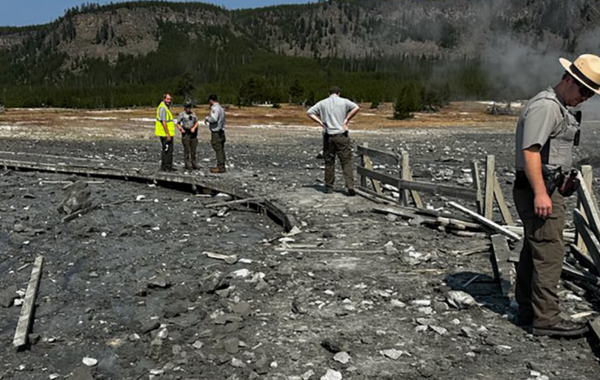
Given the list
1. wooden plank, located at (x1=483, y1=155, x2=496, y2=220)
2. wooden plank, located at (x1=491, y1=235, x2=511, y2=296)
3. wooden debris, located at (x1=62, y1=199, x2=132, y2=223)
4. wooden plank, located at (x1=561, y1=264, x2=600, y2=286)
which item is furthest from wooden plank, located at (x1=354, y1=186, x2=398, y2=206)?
wooden debris, located at (x1=62, y1=199, x2=132, y2=223)

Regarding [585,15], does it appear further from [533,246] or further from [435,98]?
[435,98]

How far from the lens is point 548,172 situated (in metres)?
4.92

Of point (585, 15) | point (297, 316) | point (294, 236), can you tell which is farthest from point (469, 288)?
point (585, 15)

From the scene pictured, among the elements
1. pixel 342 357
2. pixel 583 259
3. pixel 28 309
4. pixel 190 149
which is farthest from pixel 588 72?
pixel 190 149

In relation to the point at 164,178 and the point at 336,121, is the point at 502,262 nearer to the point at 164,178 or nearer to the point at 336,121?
the point at 336,121

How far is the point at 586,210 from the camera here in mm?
6418

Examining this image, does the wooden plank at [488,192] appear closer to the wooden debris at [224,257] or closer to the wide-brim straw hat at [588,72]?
the wooden debris at [224,257]

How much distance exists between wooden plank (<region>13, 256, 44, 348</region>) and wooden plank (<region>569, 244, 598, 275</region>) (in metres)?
6.20

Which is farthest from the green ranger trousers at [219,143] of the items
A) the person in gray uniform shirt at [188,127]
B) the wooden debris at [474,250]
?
the wooden debris at [474,250]

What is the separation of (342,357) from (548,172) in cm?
241

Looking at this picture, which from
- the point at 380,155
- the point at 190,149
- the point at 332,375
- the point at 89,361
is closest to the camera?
the point at 332,375

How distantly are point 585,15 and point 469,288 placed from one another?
70.5 ft

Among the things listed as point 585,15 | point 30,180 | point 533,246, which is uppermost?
point 585,15

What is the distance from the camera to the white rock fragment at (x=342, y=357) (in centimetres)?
486
